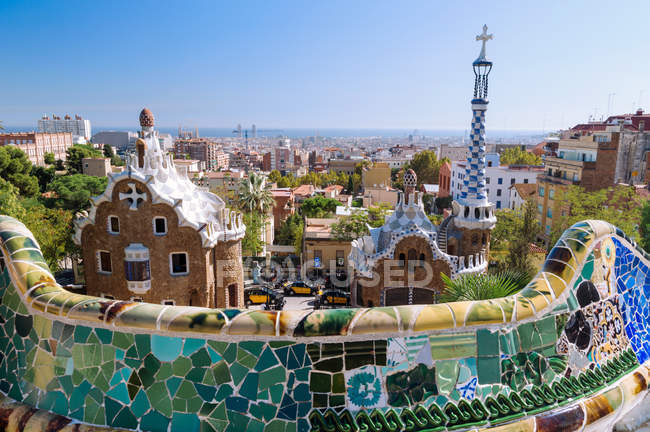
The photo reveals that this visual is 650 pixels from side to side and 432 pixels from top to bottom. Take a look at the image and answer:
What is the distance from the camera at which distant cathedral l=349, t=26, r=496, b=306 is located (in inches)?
803

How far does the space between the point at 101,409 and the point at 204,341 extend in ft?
4.32

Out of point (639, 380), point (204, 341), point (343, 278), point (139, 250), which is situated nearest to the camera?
point (204, 341)

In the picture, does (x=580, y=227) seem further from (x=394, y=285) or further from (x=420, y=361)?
(x=394, y=285)

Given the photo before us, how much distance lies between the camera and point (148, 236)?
19016 millimetres

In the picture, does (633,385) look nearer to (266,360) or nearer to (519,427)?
(519,427)

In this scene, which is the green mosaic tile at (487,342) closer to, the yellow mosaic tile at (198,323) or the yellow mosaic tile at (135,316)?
the yellow mosaic tile at (198,323)

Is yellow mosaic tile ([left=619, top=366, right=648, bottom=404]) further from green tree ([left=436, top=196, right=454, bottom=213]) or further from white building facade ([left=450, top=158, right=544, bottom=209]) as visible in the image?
green tree ([left=436, top=196, right=454, bottom=213])


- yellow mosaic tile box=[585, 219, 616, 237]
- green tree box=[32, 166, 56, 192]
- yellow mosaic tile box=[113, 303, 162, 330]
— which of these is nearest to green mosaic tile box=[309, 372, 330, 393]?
yellow mosaic tile box=[113, 303, 162, 330]

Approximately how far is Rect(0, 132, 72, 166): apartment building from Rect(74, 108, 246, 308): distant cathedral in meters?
84.0

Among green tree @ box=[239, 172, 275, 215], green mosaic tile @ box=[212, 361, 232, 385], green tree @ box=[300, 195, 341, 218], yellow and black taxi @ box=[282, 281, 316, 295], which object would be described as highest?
green mosaic tile @ box=[212, 361, 232, 385]

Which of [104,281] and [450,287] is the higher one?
[450,287]

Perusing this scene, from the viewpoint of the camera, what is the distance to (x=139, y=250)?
18766 mm

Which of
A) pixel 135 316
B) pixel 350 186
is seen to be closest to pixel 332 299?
pixel 135 316

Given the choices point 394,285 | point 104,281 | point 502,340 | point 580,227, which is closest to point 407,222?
point 394,285
